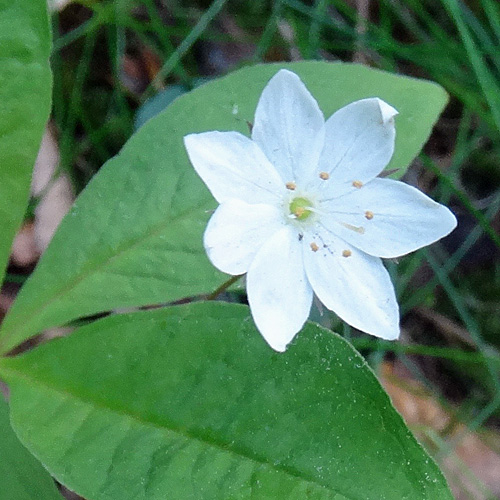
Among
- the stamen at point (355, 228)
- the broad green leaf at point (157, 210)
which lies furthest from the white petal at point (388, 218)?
the broad green leaf at point (157, 210)

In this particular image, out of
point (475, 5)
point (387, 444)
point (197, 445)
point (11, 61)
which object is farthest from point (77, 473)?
point (475, 5)

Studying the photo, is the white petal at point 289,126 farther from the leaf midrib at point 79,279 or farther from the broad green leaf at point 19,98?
the broad green leaf at point 19,98

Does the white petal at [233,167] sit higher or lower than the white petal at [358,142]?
lower

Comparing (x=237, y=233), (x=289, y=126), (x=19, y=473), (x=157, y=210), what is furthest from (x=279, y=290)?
(x=19, y=473)

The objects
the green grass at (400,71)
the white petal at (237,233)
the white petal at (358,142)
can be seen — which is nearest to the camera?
the white petal at (237,233)

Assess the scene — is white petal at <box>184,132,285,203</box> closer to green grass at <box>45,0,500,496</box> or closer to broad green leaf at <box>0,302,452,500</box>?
broad green leaf at <box>0,302,452,500</box>

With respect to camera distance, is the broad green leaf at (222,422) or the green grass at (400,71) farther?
the green grass at (400,71)

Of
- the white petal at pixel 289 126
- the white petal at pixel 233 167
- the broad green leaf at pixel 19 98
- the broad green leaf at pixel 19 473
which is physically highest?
the white petal at pixel 289 126

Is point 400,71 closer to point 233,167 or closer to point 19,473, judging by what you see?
point 233,167
